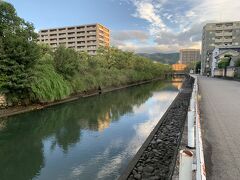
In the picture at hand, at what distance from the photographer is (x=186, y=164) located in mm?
2861

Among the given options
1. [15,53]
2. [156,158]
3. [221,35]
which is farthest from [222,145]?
[221,35]

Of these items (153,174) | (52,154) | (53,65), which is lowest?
(52,154)

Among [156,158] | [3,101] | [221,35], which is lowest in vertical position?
[156,158]

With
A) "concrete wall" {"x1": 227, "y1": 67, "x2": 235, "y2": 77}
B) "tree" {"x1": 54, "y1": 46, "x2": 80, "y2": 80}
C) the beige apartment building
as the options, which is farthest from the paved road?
the beige apartment building

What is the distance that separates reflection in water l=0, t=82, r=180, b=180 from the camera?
734 centimetres

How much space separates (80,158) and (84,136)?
3.05 metres

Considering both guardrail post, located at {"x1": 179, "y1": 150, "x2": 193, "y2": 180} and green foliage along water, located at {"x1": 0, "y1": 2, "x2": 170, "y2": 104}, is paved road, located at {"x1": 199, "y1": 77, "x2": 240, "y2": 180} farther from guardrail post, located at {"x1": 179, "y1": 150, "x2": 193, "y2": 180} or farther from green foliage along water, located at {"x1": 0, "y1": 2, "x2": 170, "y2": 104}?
green foliage along water, located at {"x1": 0, "y1": 2, "x2": 170, "y2": 104}

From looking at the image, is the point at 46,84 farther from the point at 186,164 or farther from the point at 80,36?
the point at 80,36

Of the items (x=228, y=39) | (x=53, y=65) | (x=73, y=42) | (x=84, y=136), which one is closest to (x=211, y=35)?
(x=228, y=39)

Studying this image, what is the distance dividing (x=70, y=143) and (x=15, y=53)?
Answer: 980 centimetres

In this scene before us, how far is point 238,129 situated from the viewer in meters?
7.96

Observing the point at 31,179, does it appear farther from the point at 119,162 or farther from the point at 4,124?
the point at 4,124

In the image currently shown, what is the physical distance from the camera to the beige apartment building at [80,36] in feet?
313

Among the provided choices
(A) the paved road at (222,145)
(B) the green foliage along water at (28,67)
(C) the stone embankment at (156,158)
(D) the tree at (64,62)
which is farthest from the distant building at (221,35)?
(C) the stone embankment at (156,158)
